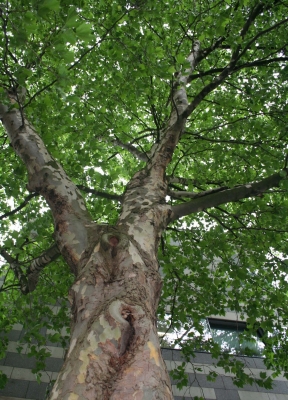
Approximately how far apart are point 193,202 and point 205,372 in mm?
6863

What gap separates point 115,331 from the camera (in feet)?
5.08

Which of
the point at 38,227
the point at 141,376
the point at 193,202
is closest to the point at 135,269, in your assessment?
the point at 141,376

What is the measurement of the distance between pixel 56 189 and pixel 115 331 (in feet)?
5.14

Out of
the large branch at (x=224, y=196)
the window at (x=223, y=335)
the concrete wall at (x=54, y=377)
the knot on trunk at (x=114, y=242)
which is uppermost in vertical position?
the large branch at (x=224, y=196)

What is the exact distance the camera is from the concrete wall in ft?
23.0

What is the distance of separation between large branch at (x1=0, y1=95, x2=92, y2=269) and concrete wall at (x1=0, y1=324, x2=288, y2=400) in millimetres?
5576

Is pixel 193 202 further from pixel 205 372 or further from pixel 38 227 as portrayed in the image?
pixel 205 372

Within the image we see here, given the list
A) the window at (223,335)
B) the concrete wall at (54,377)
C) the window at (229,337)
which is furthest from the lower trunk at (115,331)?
the window at (229,337)

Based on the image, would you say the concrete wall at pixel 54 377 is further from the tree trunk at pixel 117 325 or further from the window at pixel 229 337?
the tree trunk at pixel 117 325

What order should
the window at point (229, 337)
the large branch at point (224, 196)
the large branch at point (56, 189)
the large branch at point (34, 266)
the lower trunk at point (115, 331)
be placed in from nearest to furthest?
the lower trunk at point (115, 331), the large branch at point (56, 189), the large branch at point (224, 196), the large branch at point (34, 266), the window at point (229, 337)

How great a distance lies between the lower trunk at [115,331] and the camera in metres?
1.32

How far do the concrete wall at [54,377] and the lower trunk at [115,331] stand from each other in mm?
5743

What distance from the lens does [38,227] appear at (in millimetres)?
4605

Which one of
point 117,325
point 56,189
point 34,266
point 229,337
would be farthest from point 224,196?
point 229,337
